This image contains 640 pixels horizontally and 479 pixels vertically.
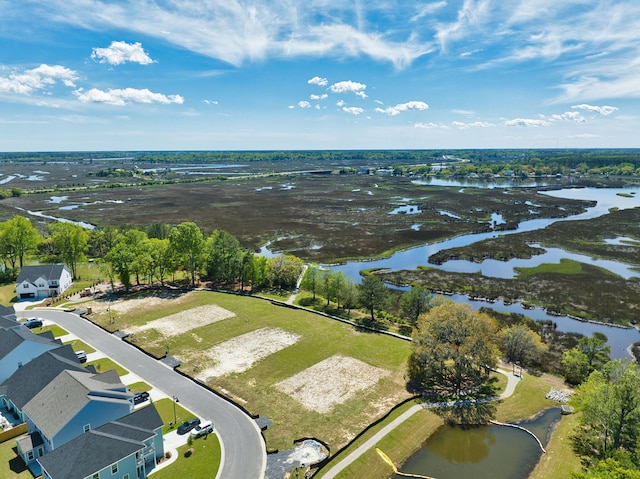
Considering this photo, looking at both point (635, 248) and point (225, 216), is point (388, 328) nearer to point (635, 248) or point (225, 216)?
point (635, 248)

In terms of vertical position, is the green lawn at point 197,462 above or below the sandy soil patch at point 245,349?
above

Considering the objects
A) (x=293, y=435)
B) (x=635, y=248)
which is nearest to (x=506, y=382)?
(x=293, y=435)

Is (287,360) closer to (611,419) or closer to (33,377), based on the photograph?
(33,377)

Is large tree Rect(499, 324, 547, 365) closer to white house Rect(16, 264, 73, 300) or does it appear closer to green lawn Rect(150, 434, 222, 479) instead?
green lawn Rect(150, 434, 222, 479)

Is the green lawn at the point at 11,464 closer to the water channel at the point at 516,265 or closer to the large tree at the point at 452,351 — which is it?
the large tree at the point at 452,351

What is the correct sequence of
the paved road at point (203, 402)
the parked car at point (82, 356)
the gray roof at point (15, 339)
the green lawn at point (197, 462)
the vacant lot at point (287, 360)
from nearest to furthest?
the green lawn at point (197, 462), the paved road at point (203, 402), the vacant lot at point (287, 360), the gray roof at point (15, 339), the parked car at point (82, 356)

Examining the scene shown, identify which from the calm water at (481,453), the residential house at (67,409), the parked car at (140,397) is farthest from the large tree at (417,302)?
the residential house at (67,409)

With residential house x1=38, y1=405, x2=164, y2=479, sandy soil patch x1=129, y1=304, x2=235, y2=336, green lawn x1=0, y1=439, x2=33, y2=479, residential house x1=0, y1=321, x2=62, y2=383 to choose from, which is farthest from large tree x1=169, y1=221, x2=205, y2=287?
residential house x1=38, y1=405, x2=164, y2=479
